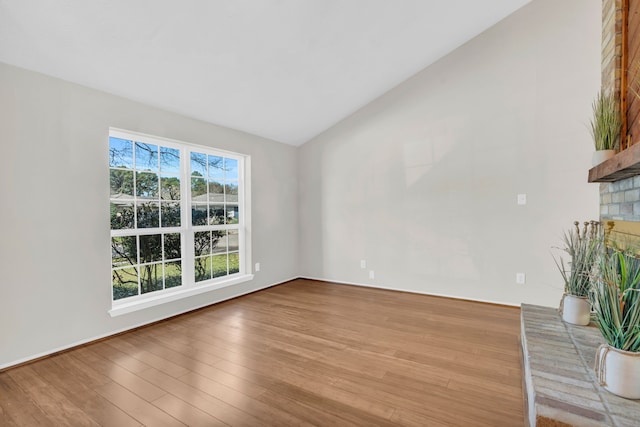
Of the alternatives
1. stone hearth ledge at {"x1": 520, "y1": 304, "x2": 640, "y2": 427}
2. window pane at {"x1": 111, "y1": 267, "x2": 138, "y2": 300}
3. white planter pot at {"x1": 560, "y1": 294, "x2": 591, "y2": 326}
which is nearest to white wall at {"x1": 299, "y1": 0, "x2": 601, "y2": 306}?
white planter pot at {"x1": 560, "y1": 294, "x2": 591, "y2": 326}

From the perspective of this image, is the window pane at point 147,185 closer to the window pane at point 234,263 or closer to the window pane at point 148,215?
the window pane at point 148,215

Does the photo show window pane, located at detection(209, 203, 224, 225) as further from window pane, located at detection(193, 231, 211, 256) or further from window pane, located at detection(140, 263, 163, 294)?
window pane, located at detection(140, 263, 163, 294)

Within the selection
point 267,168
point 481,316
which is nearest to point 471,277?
point 481,316

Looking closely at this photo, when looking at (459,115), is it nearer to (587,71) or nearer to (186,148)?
(587,71)

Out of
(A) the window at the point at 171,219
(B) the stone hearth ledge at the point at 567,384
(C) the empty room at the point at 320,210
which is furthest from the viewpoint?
(A) the window at the point at 171,219

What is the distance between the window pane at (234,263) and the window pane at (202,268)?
34 cm

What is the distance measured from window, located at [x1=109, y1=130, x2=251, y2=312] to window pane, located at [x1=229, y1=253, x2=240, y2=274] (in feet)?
0.04

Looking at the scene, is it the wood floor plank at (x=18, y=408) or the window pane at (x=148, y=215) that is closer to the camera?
the wood floor plank at (x=18, y=408)

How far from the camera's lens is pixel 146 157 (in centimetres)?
297

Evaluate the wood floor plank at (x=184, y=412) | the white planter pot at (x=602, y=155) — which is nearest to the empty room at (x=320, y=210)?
the wood floor plank at (x=184, y=412)

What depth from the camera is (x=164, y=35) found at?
7.16 ft

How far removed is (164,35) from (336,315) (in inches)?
118

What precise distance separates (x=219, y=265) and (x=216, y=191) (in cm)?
97

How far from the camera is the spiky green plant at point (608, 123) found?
201 cm
